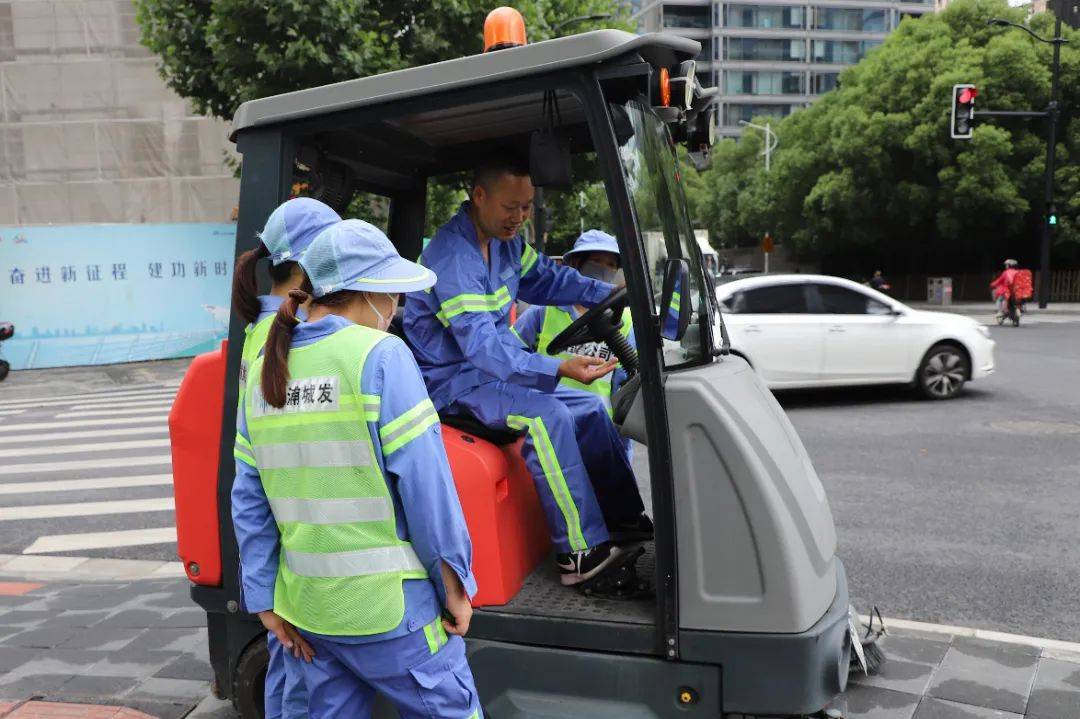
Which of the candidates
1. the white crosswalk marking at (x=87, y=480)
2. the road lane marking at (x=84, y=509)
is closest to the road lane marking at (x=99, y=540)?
the white crosswalk marking at (x=87, y=480)

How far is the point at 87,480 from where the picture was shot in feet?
28.2

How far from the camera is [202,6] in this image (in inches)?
602

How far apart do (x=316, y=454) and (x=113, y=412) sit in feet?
39.2

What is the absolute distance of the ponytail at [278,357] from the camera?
211 centimetres

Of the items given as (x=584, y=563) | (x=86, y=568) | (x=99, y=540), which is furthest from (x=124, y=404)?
(x=584, y=563)

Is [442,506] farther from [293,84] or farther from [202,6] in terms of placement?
[202,6]

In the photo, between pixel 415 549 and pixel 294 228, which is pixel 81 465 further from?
pixel 415 549

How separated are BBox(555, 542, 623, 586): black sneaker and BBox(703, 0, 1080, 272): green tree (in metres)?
31.5

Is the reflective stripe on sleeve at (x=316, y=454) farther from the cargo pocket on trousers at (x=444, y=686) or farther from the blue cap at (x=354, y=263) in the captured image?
the cargo pocket on trousers at (x=444, y=686)

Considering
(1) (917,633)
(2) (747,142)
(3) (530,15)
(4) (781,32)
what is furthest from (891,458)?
(4) (781,32)

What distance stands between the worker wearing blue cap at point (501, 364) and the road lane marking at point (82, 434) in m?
8.49

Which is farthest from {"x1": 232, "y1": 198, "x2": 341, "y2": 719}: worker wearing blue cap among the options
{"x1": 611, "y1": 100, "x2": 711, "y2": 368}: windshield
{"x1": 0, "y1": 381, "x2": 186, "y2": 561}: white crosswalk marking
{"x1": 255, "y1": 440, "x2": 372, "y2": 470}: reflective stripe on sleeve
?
{"x1": 611, "y1": 100, "x2": 711, "y2": 368}: windshield

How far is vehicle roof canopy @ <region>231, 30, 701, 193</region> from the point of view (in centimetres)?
273

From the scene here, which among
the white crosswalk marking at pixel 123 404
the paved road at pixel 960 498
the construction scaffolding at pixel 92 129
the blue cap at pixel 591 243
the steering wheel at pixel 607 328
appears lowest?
the white crosswalk marking at pixel 123 404
